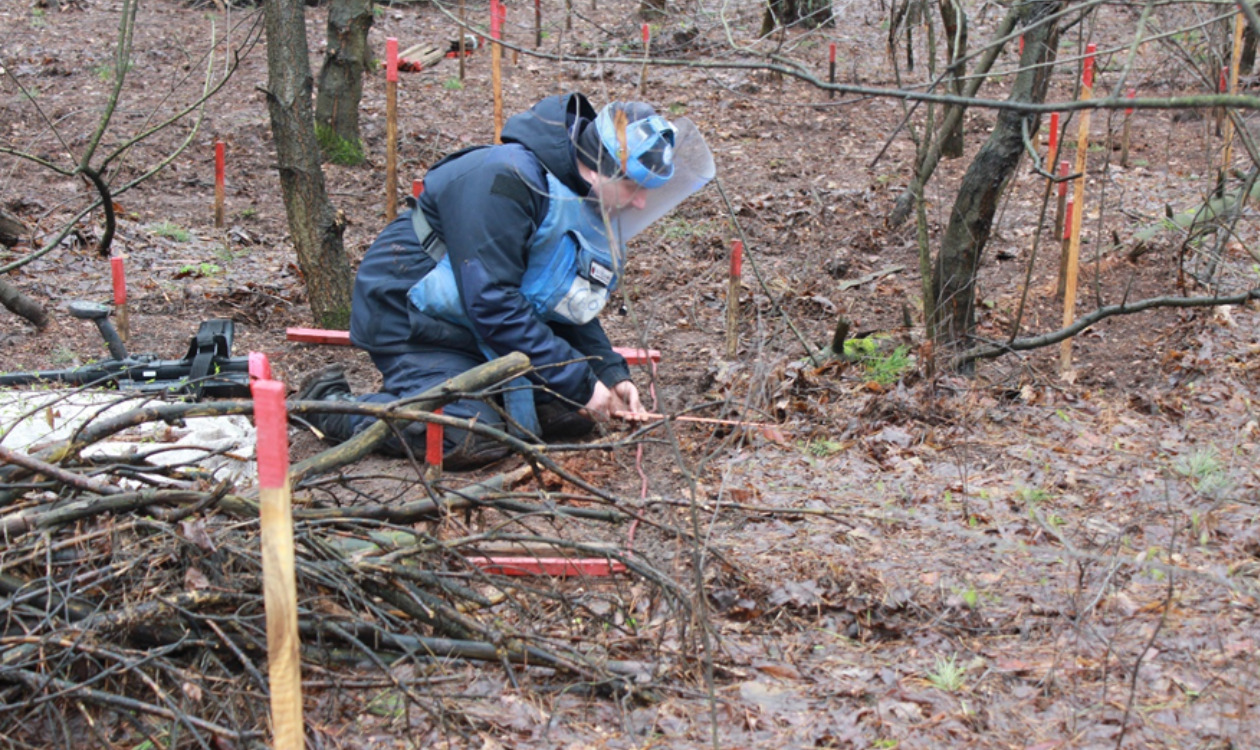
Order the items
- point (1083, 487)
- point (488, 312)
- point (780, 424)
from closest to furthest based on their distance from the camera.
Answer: point (1083, 487)
point (488, 312)
point (780, 424)

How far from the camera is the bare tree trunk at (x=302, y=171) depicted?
573cm

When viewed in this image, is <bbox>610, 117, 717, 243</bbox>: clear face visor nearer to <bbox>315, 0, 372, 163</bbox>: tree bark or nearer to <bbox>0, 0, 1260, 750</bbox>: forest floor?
<bbox>0, 0, 1260, 750</bbox>: forest floor

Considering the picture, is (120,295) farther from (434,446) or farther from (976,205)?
(976,205)

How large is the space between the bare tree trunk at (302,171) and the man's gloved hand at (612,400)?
2087 millimetres

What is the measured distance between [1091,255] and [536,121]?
5.30 meters

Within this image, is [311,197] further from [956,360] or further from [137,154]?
[137,154]

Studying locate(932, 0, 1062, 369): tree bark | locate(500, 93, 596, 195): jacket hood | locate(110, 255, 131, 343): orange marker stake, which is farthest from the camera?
locate(110, 255, 131, 343): orange marker stake

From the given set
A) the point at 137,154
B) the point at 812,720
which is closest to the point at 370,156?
the point at 137,154

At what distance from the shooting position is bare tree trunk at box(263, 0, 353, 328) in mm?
5734

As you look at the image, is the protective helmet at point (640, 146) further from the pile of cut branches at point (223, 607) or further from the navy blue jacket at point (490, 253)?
the pile of cut branches at point (223, 607)

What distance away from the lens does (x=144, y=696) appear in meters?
2.59

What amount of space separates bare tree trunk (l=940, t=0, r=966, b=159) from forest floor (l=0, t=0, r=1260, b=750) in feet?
0.91

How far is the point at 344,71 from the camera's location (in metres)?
10.3

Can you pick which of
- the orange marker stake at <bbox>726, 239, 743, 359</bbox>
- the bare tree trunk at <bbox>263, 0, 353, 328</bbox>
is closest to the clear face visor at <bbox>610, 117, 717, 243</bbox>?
the orange marker stake at <bbox>726, 239, 743, 359</bbox>
